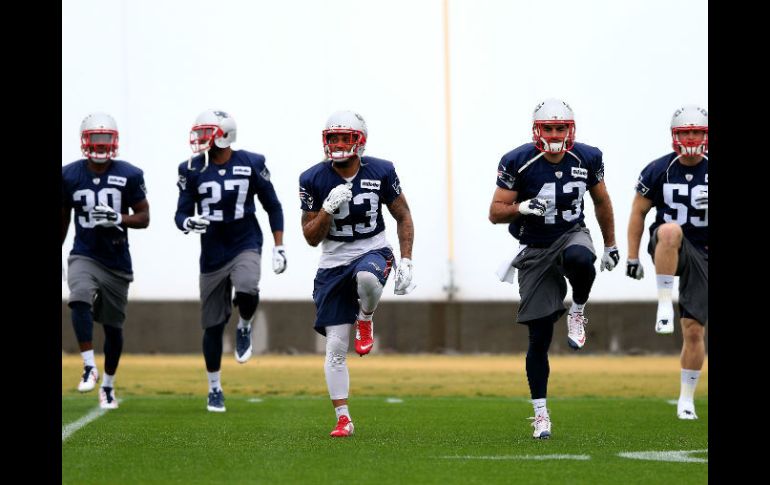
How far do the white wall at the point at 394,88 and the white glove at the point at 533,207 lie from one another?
31.2 feet

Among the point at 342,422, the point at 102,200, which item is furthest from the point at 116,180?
the point at 342,422

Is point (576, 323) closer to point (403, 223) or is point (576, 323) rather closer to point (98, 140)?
point (403, 223)

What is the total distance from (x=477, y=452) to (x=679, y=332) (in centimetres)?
991

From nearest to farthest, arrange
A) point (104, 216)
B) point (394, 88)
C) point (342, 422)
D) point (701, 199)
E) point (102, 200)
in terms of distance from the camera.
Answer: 1. point (342, 422)
2. point (701, 199)
3. point (104, 216)
4. point (102, 200)
5. point (394, 88)

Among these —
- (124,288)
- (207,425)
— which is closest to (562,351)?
(124,288)

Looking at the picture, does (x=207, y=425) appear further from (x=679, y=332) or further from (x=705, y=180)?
(x=679, y=332)

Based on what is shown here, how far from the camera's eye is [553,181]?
8328mm

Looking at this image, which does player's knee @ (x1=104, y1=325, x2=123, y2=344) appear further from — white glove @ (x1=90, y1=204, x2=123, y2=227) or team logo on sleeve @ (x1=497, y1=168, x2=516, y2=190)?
team logo on sleeve @ (x1=497, y1=168, x2=516, y2=190)

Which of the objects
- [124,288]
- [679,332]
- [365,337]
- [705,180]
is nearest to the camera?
[365,337]

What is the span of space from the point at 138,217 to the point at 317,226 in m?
2.90

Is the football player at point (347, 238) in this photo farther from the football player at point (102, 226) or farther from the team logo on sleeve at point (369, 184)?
the football player at point (102, 226)

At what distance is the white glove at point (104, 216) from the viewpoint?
10.6 metres

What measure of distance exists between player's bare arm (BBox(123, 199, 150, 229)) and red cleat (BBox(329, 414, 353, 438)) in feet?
10.1
